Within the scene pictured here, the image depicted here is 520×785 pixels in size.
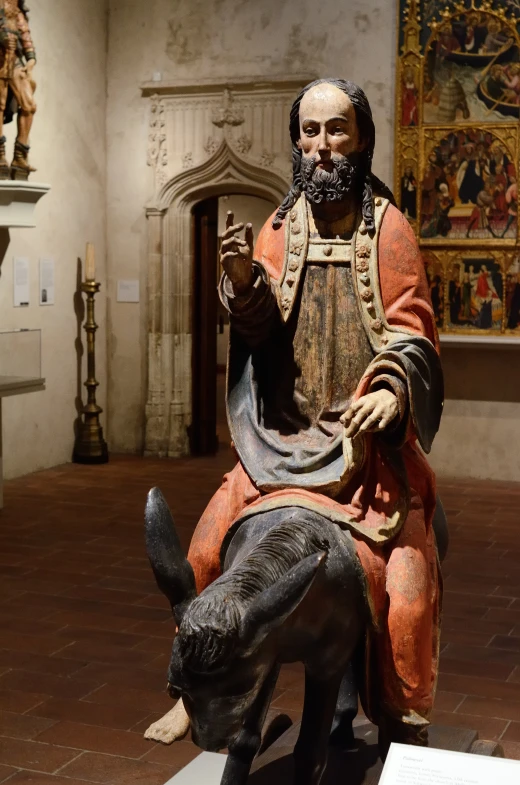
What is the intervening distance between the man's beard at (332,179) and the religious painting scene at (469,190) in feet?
→ 25.1

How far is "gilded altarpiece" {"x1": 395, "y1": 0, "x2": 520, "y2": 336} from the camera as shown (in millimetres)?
11016

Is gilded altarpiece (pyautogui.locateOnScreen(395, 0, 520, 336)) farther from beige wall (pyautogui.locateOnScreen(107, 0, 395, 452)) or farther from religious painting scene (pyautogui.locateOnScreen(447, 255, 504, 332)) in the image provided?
beige wall (pyautogui.locateOnScreen(107, 0, 395, 452))

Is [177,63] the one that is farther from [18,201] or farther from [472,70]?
[472,70]

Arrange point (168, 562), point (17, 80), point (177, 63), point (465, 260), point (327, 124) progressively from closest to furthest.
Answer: point (168, 562)
point (327, 124)
point (17, 80)
point (465, 260)
point (177, 63)

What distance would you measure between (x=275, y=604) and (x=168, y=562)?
0.36 meters

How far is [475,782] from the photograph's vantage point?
8.59 feet

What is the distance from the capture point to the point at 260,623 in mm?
2861

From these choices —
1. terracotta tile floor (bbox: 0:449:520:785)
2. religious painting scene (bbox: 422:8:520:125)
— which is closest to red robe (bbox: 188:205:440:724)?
terracotta tile floor (bbox: 0:449:520:785)

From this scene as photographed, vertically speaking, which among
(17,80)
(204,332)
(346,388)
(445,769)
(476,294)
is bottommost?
(445,769)

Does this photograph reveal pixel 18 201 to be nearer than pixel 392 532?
No

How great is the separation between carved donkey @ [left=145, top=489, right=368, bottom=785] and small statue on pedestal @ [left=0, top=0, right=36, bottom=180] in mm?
7493

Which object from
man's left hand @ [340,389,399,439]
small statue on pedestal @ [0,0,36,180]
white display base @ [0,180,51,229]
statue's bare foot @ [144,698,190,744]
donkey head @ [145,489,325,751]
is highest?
small statue on pedestal @ [0,0,36,180]

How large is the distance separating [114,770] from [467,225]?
7741 millimetres

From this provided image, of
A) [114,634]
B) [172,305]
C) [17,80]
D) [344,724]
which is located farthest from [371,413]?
[172,305]
